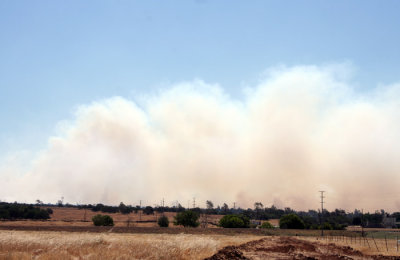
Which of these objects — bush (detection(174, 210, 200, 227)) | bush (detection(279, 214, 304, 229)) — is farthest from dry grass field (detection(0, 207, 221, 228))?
bush (detection(279, 214, 304, 229))

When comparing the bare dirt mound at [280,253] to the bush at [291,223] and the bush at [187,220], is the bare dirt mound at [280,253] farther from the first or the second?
the bush at [291,223]

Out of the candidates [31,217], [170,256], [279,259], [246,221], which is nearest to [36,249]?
[170,256]

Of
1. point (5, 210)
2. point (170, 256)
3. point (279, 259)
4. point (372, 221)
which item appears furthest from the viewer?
point (372, 221)

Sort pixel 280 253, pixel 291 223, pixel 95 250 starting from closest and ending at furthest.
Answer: pixel 95 250 → pixel 280 253 → pixel 291 223

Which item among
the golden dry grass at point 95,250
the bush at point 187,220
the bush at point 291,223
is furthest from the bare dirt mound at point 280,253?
the bush at point 291,223

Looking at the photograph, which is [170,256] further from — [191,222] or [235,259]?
[191,222]

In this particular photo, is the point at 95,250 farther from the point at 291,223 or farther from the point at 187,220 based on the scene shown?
the point at 291,223

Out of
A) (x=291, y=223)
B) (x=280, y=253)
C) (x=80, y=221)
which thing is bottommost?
(x=80, y=221)

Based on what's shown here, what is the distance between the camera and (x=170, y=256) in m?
16.1

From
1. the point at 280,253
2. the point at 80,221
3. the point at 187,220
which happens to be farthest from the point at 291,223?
the point at 280,253

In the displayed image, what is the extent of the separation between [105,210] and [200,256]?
18404 cm

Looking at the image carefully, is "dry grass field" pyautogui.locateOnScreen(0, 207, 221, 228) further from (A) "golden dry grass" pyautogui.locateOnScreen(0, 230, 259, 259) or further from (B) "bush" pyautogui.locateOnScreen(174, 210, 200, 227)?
(A) "golden dry grass" pyautogui.locateOnScreen(0, 230, 259, 259)

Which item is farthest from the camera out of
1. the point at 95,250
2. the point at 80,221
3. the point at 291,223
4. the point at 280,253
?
the point at 80,221

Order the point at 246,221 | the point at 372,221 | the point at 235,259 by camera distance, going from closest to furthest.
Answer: the point at 235,259 → the point at 246,221 → the point at 372,221
